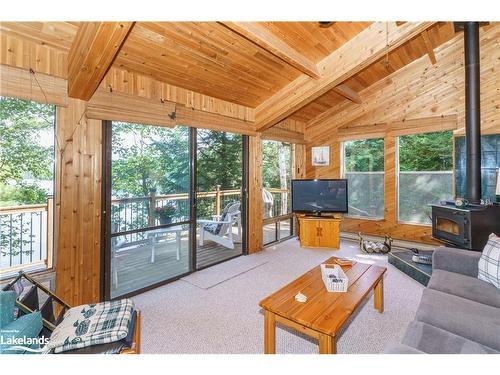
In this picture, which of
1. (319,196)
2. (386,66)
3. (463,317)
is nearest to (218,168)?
(319,196)

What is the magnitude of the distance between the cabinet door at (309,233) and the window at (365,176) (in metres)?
1.07

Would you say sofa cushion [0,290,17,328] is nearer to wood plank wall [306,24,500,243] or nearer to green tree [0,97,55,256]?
green tree [0,97,55,256]

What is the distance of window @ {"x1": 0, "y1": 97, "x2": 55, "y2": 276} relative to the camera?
6.85 feet

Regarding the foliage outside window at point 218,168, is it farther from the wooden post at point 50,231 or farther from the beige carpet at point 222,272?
the wooden post at point 50,231

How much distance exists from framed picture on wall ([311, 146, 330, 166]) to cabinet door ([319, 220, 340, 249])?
4.76 ft

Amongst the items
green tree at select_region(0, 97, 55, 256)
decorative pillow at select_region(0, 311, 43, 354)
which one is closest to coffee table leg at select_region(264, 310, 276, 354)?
decorative pillow at select_region(0, 311, 43, 354)

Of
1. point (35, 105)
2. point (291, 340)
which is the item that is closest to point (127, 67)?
point (35, 105)

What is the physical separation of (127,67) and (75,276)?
2149 mm

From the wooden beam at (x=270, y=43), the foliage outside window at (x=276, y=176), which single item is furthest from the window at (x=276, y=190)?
the wooden beam at (x=270, y=43)

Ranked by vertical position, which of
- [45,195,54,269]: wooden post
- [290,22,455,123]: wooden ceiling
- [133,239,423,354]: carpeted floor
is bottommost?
[133,239,423,354]: carpeted floor

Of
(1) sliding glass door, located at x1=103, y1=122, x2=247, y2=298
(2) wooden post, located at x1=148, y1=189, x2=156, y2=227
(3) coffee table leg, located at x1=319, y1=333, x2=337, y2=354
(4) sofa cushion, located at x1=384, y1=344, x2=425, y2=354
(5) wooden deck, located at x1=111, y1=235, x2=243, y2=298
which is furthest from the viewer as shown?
(2) wooden post, located at x1=148, y1=189, x2=156, y2=227

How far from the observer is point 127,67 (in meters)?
2.59

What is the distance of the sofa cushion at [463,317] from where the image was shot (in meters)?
1.39

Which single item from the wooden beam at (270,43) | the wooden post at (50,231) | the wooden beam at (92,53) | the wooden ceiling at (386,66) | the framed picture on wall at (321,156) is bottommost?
the wooden post at (50,231)
